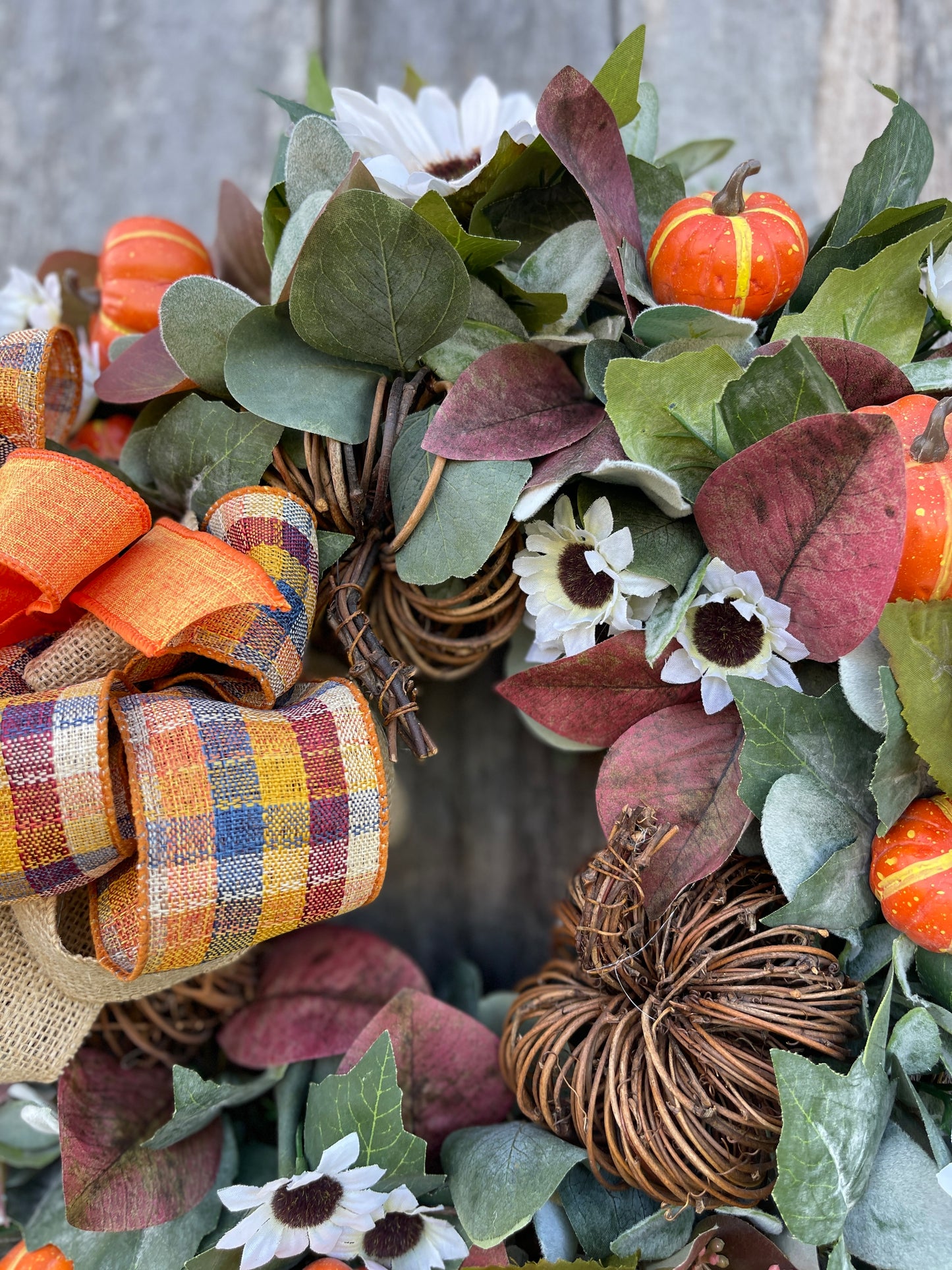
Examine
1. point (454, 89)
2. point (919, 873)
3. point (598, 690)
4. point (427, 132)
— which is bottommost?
point (919, 873)

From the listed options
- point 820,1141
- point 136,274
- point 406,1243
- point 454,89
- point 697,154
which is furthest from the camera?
point 454,89

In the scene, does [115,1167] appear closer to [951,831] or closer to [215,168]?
[951,831]

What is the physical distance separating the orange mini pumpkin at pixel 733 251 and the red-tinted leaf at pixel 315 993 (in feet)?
1.91

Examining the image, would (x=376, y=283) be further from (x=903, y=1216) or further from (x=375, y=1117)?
(x=903, y=1216)

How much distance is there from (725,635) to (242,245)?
506 millimetres

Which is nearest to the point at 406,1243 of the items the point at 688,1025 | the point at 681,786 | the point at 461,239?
the point at 688,1025

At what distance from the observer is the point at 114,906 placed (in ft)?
1.82

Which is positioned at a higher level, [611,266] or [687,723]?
[611,266]

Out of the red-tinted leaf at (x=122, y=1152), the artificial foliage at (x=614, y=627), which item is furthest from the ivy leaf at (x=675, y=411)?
the red-tinted leaf at (x=122, y=1152)

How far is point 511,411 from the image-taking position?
0.63m

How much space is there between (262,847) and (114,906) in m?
0.10

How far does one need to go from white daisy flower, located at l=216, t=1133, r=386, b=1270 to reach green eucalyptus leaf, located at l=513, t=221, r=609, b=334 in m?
0.58

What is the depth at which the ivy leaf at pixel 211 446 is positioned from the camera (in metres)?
0.65

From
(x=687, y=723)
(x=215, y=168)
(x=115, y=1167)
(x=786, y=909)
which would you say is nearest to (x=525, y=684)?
(x=687, y=723)
